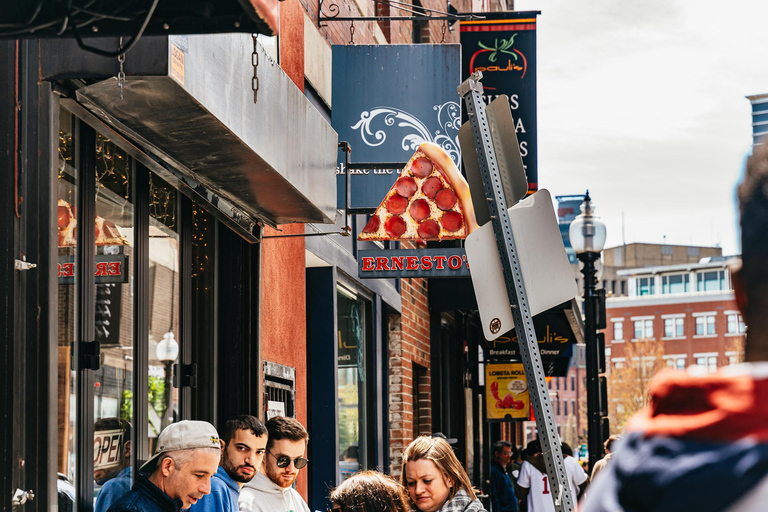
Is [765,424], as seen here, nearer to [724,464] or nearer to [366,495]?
[724,464]

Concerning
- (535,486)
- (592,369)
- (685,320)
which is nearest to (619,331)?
(685,320)

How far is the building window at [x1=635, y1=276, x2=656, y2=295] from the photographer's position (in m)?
102

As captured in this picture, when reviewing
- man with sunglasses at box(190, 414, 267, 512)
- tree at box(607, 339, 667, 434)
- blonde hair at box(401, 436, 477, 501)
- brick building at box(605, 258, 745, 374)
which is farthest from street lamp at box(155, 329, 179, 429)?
brick building at box(605, 258, 745, 374)

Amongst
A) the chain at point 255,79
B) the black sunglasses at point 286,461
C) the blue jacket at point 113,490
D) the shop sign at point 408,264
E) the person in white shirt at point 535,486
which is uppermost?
A: the chain at point 255,79

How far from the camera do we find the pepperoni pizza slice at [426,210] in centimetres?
786

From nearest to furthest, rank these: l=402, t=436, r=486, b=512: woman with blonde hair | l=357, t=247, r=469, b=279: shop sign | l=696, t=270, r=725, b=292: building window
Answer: l=402, t=436, r=486, b=512: woman with blonde hair, l=357, t=247, r=469, b=279: shop sign, l=696, t=270, r=725, b=292: building window

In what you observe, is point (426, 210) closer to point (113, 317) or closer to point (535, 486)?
point (113, 317)

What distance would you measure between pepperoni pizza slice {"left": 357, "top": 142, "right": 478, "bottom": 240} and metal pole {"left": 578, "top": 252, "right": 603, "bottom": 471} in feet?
14.2

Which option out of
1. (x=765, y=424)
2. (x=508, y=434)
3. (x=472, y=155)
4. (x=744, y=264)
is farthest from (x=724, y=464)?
(x=508, y=434)

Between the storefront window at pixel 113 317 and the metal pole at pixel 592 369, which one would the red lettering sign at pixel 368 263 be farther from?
the metal pole at pixel 592 369

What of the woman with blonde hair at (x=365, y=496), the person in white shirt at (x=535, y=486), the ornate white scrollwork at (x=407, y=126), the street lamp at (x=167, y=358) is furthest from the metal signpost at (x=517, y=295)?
the person in white shirt at (x=535, y=486)

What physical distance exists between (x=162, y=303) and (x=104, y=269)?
0.83 meters

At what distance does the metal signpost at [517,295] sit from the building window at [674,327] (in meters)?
92.7

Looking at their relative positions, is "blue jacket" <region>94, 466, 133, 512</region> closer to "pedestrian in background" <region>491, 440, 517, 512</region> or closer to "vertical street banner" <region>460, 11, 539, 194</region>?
"vertical street banner" <region>460, 11, 539, 194</region>
